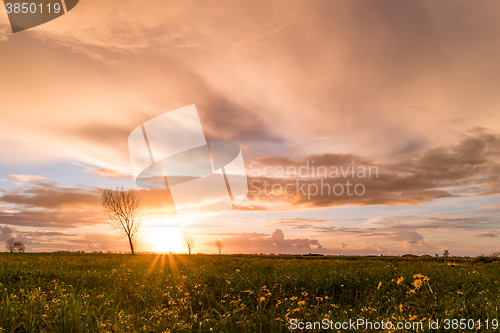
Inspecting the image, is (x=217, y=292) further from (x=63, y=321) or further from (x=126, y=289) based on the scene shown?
(x=63, y=321)

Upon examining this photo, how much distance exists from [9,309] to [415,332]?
263 inches

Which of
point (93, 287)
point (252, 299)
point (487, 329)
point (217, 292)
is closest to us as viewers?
point (487, 329)

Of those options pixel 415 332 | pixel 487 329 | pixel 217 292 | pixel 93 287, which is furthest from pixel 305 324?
pixel 93 287

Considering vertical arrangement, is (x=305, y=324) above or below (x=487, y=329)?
below

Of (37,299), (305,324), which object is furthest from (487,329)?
(37,299)

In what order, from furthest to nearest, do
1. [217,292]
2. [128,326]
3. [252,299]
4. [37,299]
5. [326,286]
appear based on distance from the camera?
[326,286] → [217,292] → [252,299] → [37,299] → [128,326]

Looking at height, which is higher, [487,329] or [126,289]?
[487,329]

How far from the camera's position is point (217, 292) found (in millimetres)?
7191

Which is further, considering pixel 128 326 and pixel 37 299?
pixel 37 299

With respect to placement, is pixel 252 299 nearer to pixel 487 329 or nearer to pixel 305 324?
pixel 305 324

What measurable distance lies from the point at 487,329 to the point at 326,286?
15.1 feet

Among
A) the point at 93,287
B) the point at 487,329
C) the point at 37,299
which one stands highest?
the point at 487,329

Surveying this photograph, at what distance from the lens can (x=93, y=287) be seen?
861 cm

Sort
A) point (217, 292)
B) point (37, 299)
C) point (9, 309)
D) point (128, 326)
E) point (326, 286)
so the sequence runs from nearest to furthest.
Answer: point (128, 326), point (9, 309), point (37, 299), point (217, 292), point (326, 286)
